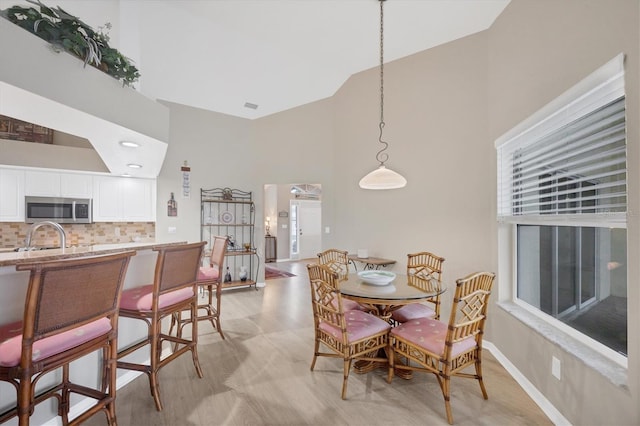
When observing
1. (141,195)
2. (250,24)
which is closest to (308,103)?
(250,24)

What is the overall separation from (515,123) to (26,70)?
138 inches

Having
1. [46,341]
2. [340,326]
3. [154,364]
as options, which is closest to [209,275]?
[154,364]

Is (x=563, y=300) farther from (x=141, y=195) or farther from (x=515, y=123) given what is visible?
(x=141, y=195)

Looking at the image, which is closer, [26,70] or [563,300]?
[26,70]

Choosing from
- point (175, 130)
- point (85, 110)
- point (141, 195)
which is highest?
point (175, 130)

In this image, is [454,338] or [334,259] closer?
[454,338]

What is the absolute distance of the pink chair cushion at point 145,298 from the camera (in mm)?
2027

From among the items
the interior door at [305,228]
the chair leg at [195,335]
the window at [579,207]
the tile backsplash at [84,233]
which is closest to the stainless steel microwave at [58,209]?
the tile backsplash at [84,233]

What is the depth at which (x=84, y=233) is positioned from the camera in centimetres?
445

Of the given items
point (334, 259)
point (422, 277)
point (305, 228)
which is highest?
point (305, 228)

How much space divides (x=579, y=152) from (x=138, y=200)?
17.6ft

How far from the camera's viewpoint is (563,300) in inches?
84.2

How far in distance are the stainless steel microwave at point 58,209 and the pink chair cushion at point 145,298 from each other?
2.77 metres

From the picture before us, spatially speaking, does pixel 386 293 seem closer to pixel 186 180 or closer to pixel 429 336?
pixel 429 336
